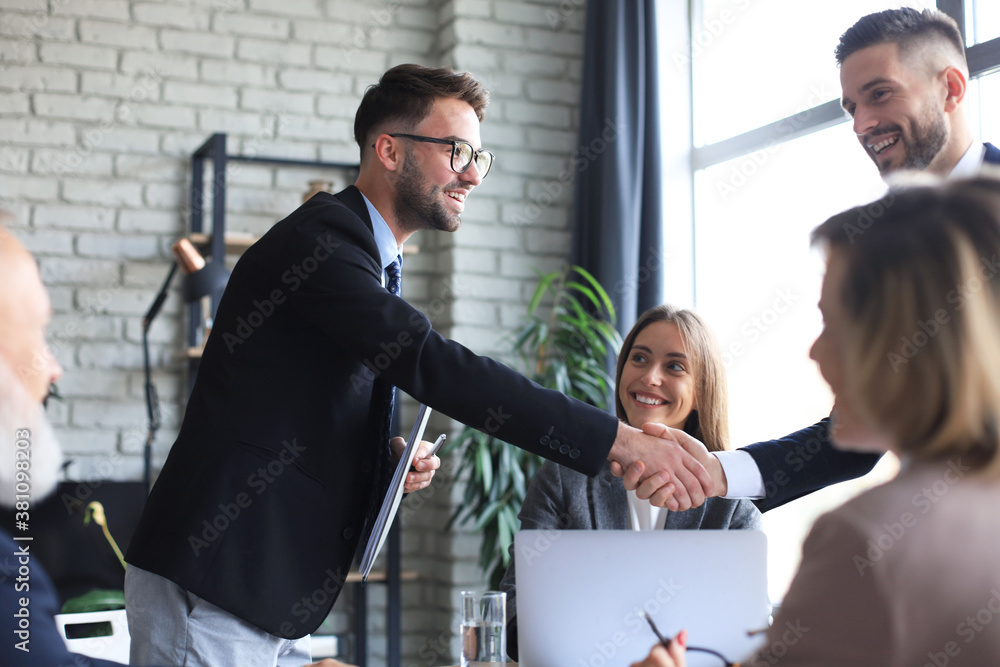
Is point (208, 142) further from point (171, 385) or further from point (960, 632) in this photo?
point (960, 632)

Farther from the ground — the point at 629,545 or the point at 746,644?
the point at 629,545

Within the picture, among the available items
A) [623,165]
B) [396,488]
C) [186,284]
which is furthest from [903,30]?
[186,284]

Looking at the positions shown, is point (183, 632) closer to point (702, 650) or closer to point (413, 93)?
point (702, 650)

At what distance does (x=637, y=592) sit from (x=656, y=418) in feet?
3.55

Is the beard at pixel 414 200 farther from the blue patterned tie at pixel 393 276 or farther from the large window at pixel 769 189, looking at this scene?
the large window at pixel 769 189

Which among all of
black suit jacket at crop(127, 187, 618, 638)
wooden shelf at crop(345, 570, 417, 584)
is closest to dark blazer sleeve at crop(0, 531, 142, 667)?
black suit jacket at crop(127, 187, 618, 638)

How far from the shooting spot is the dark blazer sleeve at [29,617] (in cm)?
89

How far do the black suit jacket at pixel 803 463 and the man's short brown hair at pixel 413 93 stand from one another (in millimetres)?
945

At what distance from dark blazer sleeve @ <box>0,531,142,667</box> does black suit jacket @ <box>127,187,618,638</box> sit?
607 millimetres

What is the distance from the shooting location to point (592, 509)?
2.25 meters

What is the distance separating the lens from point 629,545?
1406mm

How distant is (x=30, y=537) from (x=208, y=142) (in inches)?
56.6

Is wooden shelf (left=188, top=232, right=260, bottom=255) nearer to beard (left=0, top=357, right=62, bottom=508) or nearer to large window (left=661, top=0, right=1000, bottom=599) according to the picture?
large window (left=661, top=0, right=1000, bottom=599)

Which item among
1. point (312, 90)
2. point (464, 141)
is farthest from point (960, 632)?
point (312, 90)
